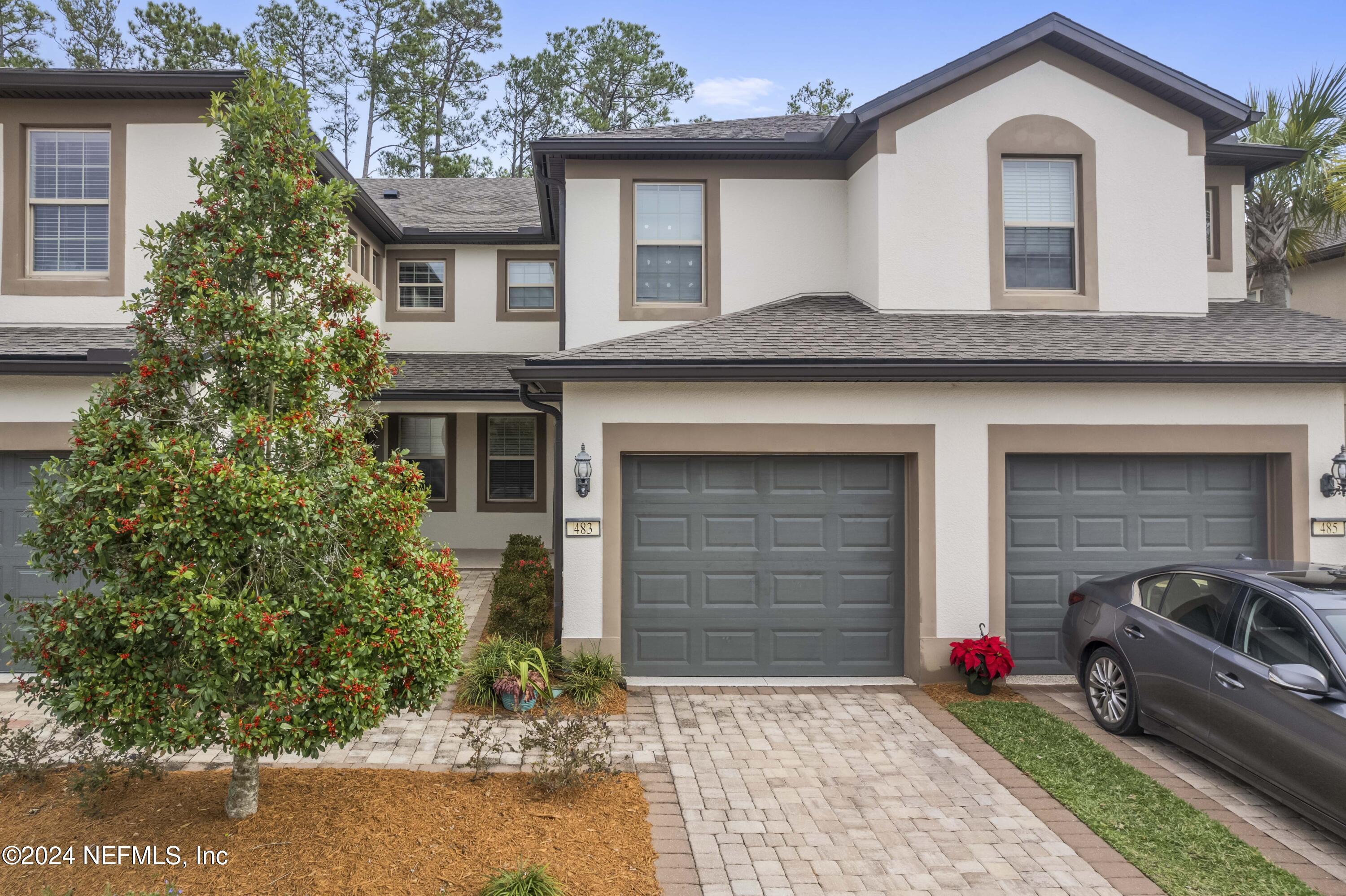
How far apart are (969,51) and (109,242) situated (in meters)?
10.1

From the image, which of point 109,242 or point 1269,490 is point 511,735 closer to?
point 109,242

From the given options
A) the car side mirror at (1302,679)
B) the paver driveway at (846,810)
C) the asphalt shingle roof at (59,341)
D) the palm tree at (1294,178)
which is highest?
the palm tree at (1294,178)

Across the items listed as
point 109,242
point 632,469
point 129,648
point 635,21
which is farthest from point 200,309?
point 635,21

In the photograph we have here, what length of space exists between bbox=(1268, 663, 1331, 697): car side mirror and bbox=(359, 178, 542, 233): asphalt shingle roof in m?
13.5

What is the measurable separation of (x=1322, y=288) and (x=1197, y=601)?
14.4 meters

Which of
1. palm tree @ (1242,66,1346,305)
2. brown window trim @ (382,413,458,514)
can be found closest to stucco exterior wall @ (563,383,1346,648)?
palm tree @ (1242,66,1346,305)

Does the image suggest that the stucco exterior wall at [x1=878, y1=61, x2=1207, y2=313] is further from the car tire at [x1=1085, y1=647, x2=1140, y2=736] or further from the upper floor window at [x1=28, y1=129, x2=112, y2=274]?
the upper floor window at [x1=28, y1=129, x2=112, y2=274]

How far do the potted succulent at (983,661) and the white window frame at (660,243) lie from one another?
5040 millimetres

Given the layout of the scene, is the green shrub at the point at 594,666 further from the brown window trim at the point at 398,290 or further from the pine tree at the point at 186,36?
the pine tree at the point at 186,36

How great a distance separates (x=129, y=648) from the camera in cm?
439

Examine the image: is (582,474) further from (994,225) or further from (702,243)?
(994,225)

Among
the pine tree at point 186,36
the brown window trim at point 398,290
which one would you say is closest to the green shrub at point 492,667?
the brown window trim at point 398,290

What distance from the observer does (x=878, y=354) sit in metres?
8.17

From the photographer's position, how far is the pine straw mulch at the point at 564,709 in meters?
7.44
